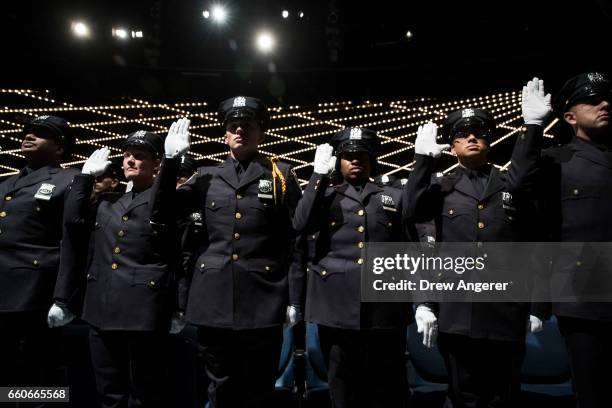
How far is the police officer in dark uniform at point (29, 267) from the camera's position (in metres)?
2.95

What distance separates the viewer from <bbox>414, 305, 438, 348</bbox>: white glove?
106 inches

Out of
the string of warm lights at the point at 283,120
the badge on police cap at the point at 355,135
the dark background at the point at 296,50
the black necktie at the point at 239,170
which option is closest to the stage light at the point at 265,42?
the dark background at the point at 296,50

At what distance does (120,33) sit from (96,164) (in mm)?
6402

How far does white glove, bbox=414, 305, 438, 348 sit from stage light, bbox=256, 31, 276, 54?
23.4 feet

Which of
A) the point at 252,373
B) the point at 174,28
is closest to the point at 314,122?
the point at 174,28

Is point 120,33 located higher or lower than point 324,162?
higher

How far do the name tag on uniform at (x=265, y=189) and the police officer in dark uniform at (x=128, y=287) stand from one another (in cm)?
48

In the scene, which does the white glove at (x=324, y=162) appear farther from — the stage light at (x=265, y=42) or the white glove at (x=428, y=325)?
the stage light at (x=265, y=42)

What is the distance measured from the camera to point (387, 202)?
298 centimetres

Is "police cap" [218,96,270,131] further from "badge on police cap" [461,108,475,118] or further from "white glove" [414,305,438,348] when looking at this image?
"white glove" [414,305,438,348]

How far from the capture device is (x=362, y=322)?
273 cm

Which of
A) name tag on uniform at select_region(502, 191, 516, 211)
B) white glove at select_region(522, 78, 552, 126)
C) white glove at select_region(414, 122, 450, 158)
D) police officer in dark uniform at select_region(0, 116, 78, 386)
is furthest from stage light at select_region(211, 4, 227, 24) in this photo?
name tag on uniform at select_region(502, 191, 516, 211)

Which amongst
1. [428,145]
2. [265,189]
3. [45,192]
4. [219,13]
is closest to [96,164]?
[45,192]

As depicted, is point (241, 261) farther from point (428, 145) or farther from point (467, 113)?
point (467, 113)
